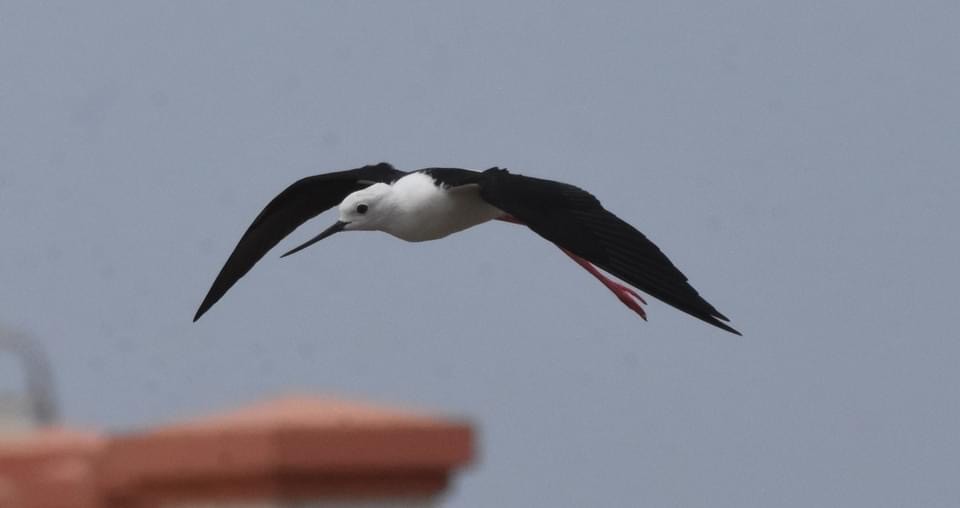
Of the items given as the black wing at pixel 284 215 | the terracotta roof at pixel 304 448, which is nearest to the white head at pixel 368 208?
the black wing at pixel 284 215

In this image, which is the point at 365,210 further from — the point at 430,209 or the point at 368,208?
the point at 430,209

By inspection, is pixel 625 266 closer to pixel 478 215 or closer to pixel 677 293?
pixel 677 293

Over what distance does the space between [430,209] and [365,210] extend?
1.34 feet

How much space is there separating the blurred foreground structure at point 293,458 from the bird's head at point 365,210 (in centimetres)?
713

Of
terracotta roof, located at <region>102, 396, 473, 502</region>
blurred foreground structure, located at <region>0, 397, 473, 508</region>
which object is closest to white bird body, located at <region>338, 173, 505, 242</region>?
blurred foreground structure, located at <region>0, 397, 473, 508</region>

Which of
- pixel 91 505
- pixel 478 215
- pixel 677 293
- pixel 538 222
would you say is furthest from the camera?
pixel 478 215

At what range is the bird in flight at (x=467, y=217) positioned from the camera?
29.4ft

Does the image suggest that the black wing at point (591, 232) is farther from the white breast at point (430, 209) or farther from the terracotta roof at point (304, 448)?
the terracotta roof at point (304, 448)

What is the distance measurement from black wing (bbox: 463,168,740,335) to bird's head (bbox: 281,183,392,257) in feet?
1.86

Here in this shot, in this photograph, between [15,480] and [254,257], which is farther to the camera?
[254,257]

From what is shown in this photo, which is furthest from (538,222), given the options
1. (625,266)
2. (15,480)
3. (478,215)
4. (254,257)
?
(15,480)

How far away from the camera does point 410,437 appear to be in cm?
341

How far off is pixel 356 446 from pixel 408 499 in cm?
24

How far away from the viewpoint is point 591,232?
9.52m
